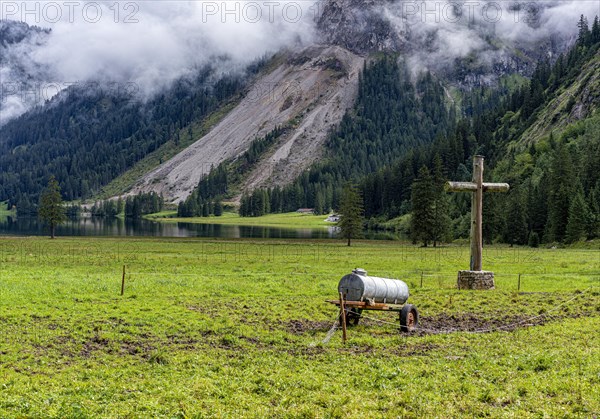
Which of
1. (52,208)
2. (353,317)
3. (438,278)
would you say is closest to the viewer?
(353,317)

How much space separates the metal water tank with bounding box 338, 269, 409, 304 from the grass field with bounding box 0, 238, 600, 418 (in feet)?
4.43

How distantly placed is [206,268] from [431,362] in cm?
3826

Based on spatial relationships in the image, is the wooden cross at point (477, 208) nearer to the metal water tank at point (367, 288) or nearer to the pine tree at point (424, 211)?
the metal water tank at point (367, 288)

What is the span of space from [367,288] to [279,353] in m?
6.13

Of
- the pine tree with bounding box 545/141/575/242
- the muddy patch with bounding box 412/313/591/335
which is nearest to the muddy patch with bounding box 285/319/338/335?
the muddy patch with bounding box 412/313/591/335

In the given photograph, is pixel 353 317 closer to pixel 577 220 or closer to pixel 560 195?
pixel 577 220

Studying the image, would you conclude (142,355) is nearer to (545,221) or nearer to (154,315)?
(154,315)

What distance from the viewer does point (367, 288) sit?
2545 cm

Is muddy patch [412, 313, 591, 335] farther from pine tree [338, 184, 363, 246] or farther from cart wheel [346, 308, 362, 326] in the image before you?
pine tree [338, 184, 363, 246]

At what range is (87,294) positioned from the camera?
3453 cm

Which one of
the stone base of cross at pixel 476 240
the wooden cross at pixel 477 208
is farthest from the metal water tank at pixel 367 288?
the wooden cross at pixel 477 208

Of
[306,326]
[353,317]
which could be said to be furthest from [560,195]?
[306,326]

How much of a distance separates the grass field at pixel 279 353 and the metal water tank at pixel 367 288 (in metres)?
1.35

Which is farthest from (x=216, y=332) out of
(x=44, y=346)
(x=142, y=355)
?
(x=44, y=346)
